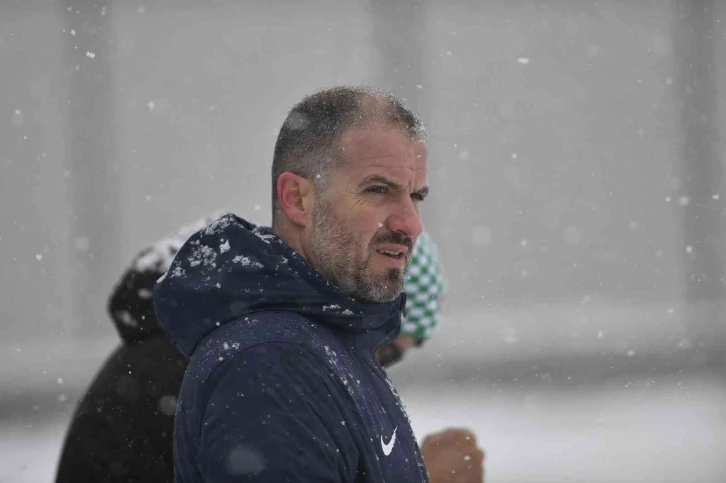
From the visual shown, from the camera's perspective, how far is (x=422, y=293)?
332cm

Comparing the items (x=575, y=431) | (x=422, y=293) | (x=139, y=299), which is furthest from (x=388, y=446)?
(x=575, y=431)

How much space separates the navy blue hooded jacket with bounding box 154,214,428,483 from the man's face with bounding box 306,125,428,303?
0.06 metres

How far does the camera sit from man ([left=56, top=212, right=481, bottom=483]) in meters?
2.28

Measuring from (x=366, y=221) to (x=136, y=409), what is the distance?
0.81m

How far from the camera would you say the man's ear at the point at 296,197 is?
6.18 feet

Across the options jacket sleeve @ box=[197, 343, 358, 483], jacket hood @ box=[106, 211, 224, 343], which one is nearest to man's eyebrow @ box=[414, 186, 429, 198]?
jacket sleeve @ box=[197, 343, 358, 483]

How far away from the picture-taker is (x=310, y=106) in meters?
1.93

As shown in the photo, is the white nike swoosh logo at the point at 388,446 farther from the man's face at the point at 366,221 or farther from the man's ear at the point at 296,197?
the man's ear at the point at 296,197

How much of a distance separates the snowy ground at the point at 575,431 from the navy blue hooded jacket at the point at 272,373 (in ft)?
16.1

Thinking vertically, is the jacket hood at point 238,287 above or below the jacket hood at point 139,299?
below

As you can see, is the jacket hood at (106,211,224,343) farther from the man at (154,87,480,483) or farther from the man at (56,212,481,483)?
the man at (154,87,480,483)

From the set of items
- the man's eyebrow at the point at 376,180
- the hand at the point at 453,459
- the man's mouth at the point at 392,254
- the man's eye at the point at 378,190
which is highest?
the man's eyebrow at the point at 376,180

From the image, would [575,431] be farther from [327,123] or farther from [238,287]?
[238,287]

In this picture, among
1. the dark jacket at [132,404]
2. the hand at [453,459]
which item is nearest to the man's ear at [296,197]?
the dark jacket at [132,404]
